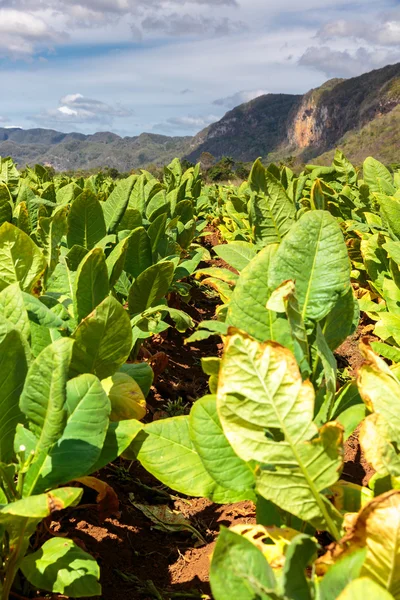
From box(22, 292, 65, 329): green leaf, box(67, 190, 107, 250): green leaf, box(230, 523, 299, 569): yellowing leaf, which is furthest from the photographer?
box(67, 190, 107, 250): green leaf

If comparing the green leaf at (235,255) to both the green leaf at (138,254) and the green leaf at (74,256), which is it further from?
the green leaf at (138,254)

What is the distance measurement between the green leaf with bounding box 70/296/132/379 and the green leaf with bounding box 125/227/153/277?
57.7 inches

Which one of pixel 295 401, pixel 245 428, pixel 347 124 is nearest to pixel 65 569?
pixel 245 428

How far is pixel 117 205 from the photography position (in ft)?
10.9

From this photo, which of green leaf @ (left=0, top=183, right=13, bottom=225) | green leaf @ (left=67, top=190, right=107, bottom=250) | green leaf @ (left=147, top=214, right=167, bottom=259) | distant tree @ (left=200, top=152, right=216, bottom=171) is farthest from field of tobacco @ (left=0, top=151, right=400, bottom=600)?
distant tree @ (left=200, top=152, right=216, bottom=171)

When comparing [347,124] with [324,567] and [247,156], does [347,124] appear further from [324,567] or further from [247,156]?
[324,567]

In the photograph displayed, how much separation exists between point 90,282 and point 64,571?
0.92 m

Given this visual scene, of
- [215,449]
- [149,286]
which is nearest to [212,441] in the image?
[215,449]

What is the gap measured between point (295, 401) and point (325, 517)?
27 centimetres

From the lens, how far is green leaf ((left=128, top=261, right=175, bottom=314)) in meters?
2.63

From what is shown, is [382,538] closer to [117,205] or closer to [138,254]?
[138,254]

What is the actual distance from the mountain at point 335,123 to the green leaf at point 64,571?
297 ft

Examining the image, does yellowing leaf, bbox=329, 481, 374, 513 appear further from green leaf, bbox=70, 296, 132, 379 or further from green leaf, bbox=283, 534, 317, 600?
green leaf, bbox=70, 296, 132, 379

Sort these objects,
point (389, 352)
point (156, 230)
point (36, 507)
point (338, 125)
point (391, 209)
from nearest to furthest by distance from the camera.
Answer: point (36, 507) < point (389, 352) < point (391, 209) < point (156, 230) < point (338, 125)
